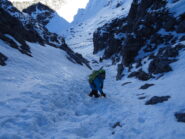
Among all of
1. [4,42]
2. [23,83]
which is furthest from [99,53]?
[23,83]

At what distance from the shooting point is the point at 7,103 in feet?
33.8

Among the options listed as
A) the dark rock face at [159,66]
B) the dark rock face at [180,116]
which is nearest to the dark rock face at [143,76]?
the dark rock face at [159,66]

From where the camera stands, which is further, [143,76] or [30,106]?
[143,76]

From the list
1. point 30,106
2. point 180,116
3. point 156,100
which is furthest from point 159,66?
point 30,106

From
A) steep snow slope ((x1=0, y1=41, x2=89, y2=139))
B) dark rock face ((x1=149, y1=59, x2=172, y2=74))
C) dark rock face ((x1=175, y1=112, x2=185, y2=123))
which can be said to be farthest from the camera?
dark rock face ((x1=149, y1=59, x2=172, y2=74))

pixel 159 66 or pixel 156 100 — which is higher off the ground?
pixel 159 66

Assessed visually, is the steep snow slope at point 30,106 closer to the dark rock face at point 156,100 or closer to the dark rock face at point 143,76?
A: the dark rock face at point 156,100

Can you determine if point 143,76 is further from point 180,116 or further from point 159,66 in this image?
point 180,116

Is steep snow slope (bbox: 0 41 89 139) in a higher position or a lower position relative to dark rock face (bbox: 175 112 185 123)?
higher

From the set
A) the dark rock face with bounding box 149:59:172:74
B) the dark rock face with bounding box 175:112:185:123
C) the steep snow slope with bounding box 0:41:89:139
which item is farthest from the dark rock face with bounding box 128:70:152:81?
the dark rock face with bounding box 175:112:185:123

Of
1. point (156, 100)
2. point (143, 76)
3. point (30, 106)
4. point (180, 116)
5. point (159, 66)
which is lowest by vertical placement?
point (180, 116)

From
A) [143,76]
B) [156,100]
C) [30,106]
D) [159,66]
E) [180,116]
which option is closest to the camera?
[180,116]

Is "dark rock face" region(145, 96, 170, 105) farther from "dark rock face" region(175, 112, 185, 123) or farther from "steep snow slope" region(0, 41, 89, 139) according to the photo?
"steep snow slope" region(0, 41, 89, 139)

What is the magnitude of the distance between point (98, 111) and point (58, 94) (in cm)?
327
